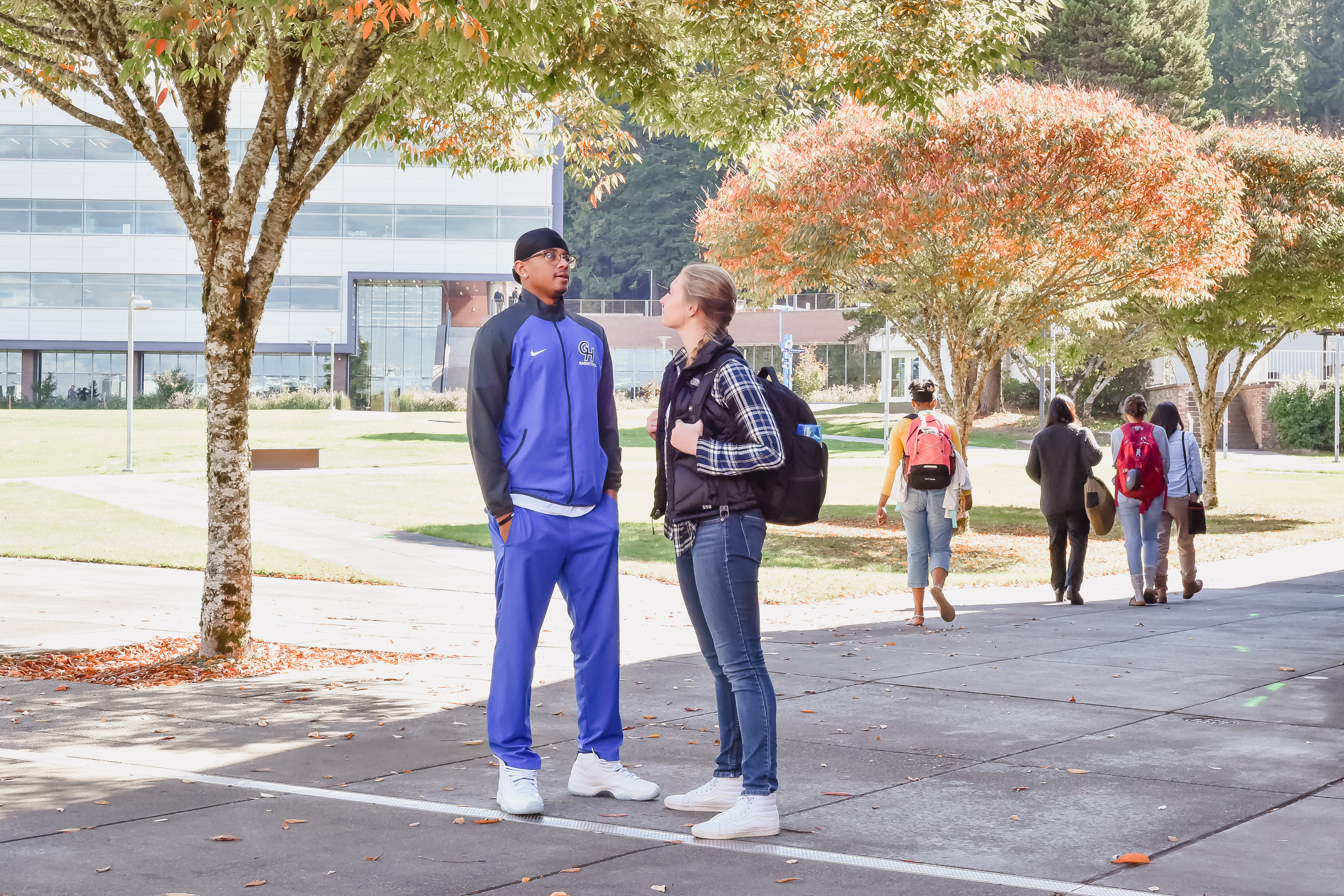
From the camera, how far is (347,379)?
6588 centimetres

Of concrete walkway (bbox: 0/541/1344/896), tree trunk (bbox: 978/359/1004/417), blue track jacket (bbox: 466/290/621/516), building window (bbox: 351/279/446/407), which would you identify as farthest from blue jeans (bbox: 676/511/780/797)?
building window (bbox: 351/279/446/407)

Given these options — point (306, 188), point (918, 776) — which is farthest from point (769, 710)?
point (306, 188)

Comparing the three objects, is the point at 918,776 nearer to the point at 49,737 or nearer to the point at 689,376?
the point at 689,376

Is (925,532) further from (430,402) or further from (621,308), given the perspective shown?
(621,308)

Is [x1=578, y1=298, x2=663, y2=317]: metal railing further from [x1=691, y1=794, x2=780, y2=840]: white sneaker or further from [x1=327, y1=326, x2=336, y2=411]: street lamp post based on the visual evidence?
[x1=691, y1=794, x2=780, y2=840]: white sneaker

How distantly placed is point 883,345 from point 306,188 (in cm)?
6075

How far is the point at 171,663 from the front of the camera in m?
8.50

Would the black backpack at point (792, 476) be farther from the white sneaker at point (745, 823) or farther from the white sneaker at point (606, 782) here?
the white sneaker at point (606, 782)

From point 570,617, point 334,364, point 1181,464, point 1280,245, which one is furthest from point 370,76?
point 334,364

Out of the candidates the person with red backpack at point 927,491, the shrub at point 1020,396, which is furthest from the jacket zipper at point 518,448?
the shrub at point 1020,396

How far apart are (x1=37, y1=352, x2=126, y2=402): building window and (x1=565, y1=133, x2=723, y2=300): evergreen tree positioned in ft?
127

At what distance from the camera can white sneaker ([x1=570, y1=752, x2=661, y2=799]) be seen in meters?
5.28

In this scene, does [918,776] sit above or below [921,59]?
below

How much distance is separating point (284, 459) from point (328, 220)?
34.4 metres
